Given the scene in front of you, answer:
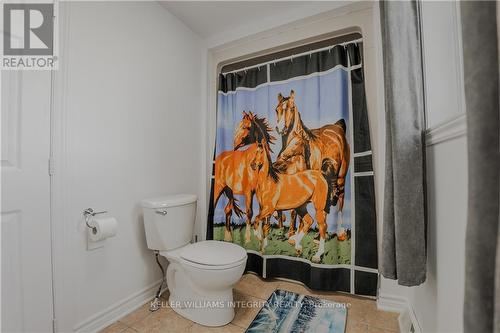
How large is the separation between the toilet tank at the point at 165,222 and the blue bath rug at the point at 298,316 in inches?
28.8

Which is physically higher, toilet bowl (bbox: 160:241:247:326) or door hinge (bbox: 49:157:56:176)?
door hinge (bbox: 49:157:56:176)

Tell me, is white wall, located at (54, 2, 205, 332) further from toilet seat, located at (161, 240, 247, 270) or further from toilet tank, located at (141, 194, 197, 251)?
toilet seat, located at (161, 240, 247, 270)

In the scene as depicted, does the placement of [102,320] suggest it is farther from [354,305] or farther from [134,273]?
[354,305]

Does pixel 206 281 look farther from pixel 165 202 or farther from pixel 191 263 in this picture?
pixel 165 202

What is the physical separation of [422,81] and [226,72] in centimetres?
168

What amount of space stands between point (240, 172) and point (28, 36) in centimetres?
155

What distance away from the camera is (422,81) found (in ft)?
3.38

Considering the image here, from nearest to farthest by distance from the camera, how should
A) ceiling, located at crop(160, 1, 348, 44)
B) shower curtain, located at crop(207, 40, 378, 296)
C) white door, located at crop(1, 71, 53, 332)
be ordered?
white door, located at crop(1, 71, 53, 332)
shower curtain, located at crop(207, 40, 378, 296)
ceiling, located at crop(160, 1, 348, 44)

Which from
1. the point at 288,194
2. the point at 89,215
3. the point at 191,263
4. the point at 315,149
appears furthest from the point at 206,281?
the point at 315,149

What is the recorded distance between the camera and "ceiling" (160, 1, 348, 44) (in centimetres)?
181

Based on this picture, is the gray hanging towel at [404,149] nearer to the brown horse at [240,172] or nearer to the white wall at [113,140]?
the brown horse at [240,172]

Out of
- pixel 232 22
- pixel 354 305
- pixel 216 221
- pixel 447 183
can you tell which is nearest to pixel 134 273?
pixel 216 221

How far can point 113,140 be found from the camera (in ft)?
4.84

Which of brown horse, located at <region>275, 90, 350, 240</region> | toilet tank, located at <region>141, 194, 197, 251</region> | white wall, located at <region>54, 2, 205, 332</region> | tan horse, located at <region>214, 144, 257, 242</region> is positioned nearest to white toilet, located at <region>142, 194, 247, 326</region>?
toilet tank, located at <region>141, 194, 197, 251</region>
